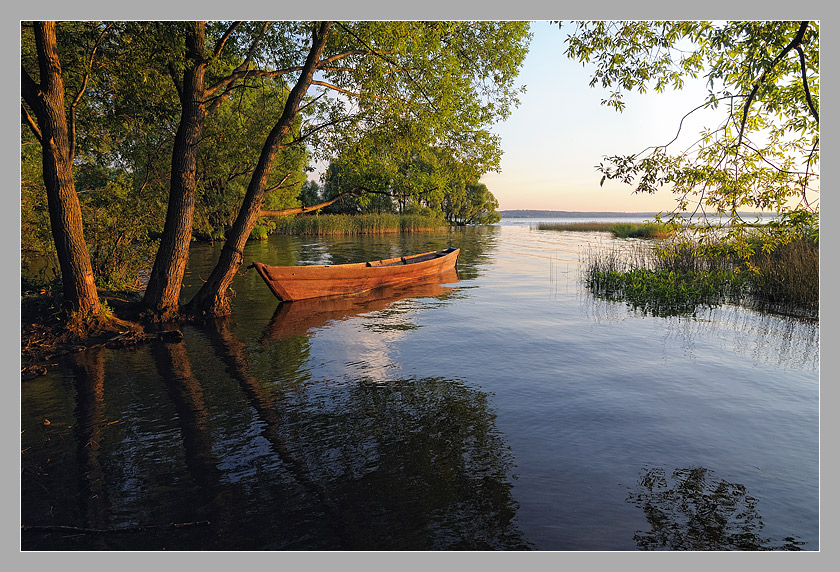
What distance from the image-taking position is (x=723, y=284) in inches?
626

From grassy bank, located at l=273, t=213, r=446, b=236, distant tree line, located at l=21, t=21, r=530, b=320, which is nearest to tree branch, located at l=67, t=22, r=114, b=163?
distant tree line, located at l=21, t=21, r=530, b=320

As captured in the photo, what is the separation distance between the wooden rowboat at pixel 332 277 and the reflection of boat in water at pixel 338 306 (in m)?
0.24

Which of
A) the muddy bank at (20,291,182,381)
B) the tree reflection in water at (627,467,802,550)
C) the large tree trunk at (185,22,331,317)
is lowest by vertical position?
the tree reflection in water at (627,467,802,550)

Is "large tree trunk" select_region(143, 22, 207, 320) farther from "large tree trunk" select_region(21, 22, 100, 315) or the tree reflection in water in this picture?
the tree reflection in water

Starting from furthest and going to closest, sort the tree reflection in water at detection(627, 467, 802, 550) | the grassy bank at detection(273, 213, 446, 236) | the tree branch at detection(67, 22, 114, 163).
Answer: the grassy bank at detection(273, 213, 446, 236) → the tree branch at detection(67, 22, 114, 163) → the tree reflection in water at detection(627, 467, 802, 550)

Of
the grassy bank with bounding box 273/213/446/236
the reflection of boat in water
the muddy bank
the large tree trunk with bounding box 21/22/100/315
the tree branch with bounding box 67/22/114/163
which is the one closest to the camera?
the large tree trunk with bounding box 21/22/100/315

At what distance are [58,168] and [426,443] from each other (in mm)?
7915

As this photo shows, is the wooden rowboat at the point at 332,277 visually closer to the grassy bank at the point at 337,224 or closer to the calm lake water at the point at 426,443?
the calm lake water at the point at 426,443

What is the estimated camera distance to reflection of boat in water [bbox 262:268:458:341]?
11648 millimetres

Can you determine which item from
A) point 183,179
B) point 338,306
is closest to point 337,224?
point 338,306

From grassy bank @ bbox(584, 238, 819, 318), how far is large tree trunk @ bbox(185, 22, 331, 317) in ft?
34.7

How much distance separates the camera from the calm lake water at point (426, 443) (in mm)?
4004

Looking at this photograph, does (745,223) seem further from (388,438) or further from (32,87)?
(32,87)

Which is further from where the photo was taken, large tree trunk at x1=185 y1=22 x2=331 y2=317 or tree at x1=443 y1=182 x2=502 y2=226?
tree at x1=443 y1=182 x2=502 y2=226
